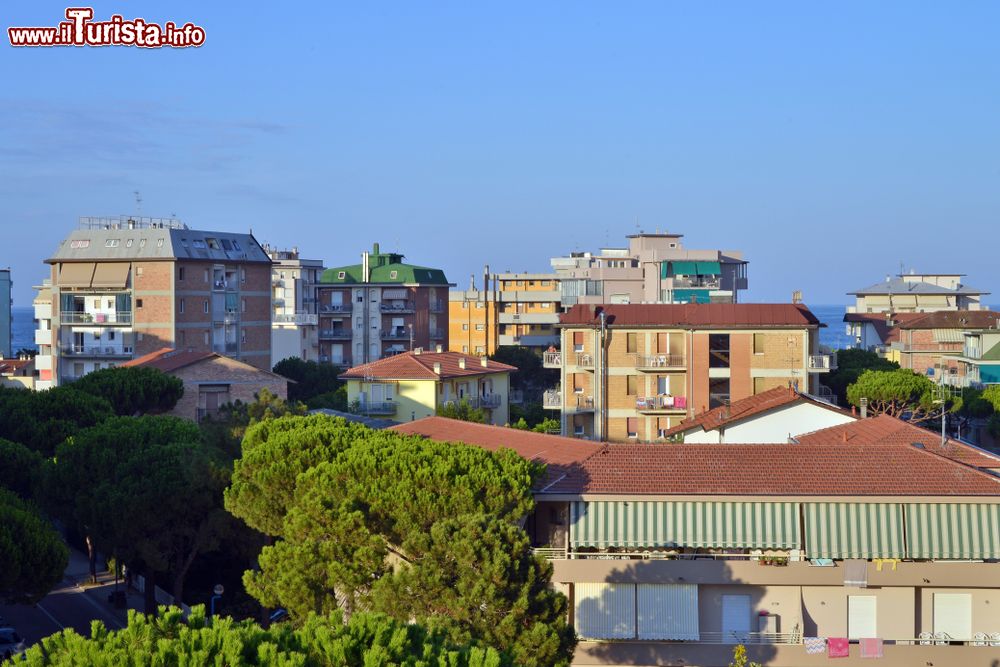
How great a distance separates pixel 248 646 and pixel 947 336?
279ft

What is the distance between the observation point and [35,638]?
41594mm

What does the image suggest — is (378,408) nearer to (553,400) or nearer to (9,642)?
(553,400)

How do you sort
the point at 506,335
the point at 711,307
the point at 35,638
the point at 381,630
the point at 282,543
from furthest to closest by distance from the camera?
1. the point at 506,335
2. the point at 711,307
3. the point at 35,638
4. the point at 282,543
5. the point at 381,630

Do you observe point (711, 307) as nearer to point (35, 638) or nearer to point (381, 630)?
A: point (35, 638)

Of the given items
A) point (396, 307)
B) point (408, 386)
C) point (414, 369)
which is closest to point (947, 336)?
point (396, 307)

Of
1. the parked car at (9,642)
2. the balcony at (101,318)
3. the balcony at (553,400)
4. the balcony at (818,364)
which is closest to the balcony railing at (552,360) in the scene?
the balcony at (553,400)

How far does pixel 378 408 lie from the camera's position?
6825 cm

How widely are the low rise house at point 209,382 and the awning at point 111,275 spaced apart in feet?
53.5

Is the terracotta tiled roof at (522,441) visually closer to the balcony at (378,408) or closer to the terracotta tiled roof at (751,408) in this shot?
the terracotta tiled roof at (751,408)

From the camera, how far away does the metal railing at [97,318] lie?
8631cm

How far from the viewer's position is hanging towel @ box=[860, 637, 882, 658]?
3017cm

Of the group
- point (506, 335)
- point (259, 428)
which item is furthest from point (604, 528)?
point (506, 335)

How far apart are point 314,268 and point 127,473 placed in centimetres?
8395

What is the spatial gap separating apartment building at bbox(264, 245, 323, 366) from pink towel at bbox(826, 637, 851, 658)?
80.6 m
